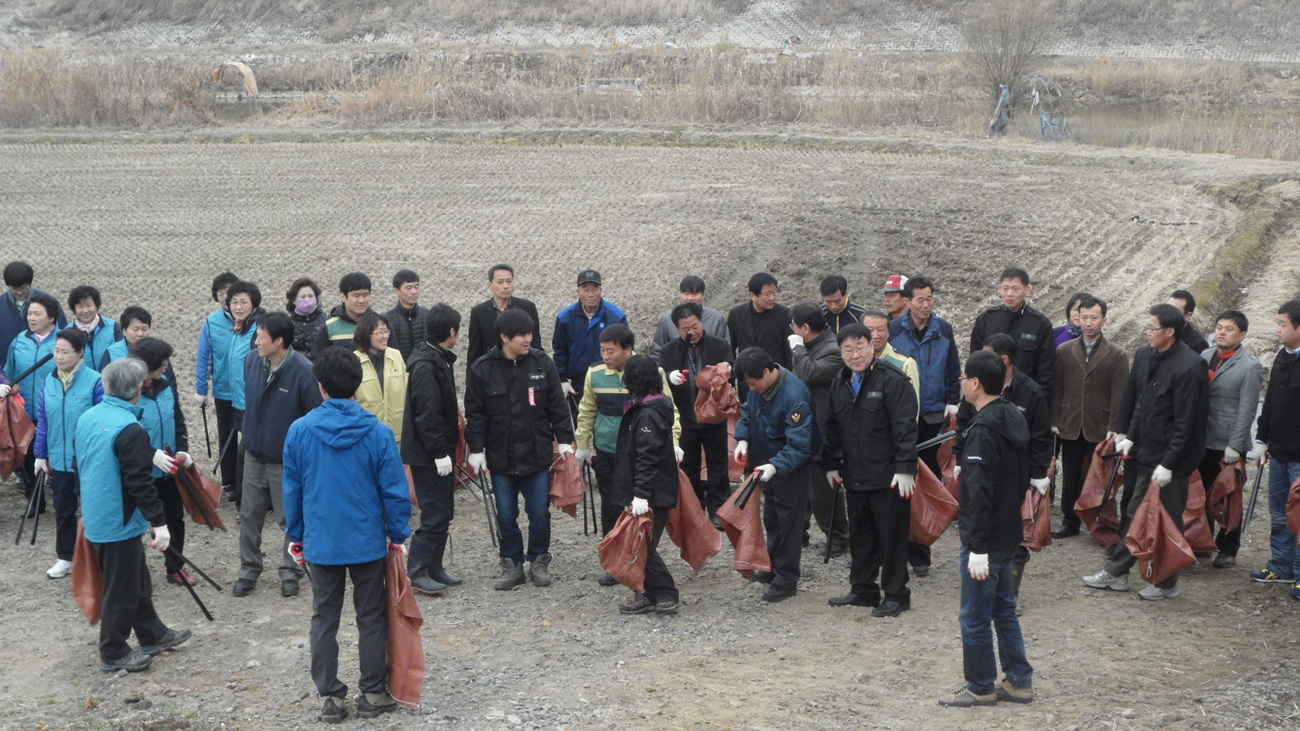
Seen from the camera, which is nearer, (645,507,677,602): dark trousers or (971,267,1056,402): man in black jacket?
(645,507,677,602): dark trousers

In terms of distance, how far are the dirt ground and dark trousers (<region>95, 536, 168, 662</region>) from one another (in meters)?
0.19

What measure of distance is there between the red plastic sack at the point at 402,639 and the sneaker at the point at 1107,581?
13.6ft

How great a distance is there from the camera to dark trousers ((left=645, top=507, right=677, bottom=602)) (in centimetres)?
673

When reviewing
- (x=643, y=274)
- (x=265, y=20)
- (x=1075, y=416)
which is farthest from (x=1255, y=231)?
(x=265, y=20)

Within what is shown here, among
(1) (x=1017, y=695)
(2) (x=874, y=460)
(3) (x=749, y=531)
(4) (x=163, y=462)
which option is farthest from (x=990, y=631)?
(4) (x=163, y=462)

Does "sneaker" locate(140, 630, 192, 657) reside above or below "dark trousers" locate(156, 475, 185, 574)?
below

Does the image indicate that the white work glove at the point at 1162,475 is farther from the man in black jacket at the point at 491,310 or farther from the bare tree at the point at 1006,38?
the bare tree at the point at 1006,38

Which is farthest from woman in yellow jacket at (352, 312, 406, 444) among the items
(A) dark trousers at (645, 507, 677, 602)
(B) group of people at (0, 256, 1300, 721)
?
(A) dark trousers at (645, 507, 677, 602)

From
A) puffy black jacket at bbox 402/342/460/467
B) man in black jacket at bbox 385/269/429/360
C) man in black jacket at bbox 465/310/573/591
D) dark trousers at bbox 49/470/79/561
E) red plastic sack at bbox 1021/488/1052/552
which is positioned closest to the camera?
red plastic sack at bbox 1021/488/1052/552

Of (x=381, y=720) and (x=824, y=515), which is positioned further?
(x=824, y=515)

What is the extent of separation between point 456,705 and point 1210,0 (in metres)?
44.8

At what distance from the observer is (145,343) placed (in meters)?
6.66

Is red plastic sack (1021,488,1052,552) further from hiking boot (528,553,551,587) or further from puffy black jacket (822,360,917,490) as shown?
hiking boot (528,553,551,587)

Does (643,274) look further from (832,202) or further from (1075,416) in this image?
(1075,416)
